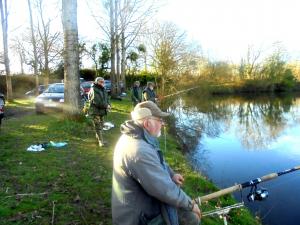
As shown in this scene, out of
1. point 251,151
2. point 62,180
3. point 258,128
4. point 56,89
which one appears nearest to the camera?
point 62,180

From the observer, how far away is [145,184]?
3.76 meters

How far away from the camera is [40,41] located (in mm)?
33094

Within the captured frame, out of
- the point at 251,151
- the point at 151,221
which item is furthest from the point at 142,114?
the point at 251,151

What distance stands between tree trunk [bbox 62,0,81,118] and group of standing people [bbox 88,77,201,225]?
9606 mm

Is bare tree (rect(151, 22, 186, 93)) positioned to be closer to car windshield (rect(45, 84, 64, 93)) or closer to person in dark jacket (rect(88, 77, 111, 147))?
car windshield (rect(45, 84, 64, 93))

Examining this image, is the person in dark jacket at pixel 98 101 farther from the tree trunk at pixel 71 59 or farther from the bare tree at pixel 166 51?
the bare tree at pixel 166 51

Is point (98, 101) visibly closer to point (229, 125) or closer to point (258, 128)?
point (258, 128)

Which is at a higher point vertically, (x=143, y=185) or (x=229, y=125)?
(x=143, y=185)

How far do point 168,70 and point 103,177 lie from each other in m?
25.3

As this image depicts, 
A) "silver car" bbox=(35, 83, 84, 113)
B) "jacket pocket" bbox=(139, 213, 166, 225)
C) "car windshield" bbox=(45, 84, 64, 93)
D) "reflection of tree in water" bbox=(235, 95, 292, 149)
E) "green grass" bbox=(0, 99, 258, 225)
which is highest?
"car windshield" bbox=(45, 84, 64, 93)

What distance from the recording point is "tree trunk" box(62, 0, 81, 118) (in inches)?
516

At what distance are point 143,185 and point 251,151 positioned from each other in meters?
14.1

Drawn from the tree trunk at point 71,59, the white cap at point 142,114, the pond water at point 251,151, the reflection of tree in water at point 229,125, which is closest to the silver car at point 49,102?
the tree trunk at point 71,59

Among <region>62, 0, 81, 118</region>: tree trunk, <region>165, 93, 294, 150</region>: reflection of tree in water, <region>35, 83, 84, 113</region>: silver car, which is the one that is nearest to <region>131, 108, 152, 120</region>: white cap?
<region>62, 0, 81, 118</region>: tree trunk
